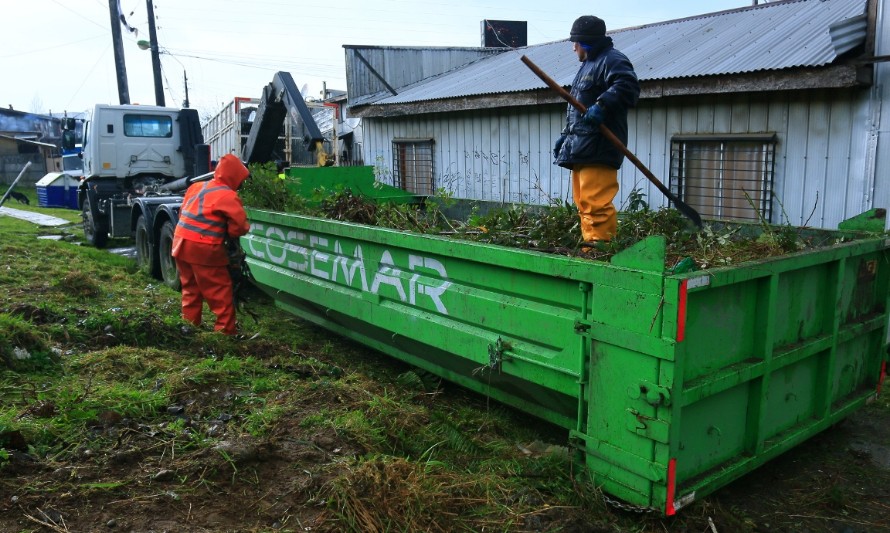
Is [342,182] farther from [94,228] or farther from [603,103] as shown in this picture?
[94,228]

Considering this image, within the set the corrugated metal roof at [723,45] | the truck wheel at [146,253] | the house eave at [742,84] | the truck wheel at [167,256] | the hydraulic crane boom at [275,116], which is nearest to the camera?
the house eave at [742,84]

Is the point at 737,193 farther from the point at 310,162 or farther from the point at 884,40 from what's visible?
the point at 310,162

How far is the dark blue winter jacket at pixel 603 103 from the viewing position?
13.7ft

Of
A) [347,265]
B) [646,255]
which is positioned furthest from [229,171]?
[646,255]

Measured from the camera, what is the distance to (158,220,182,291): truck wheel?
8.48 m

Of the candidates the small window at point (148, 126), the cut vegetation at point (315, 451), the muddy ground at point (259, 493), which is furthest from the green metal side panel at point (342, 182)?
the small window at point (148, 126)

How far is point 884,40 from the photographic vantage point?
577cm

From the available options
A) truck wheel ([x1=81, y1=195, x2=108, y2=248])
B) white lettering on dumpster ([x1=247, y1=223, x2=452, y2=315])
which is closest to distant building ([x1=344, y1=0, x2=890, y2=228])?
white lettering on dumpster ([x1=247, y1=223, x2=452, y2=315])

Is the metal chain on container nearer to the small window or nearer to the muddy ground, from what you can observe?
the muddy ground

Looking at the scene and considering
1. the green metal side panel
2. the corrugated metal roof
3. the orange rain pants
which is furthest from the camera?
the green metal side panel

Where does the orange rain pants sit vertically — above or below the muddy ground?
above

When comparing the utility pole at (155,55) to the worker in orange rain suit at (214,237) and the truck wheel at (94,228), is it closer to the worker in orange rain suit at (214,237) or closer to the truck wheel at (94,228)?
the truck wheel at (94,228)

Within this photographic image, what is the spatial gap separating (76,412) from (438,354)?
198 cm

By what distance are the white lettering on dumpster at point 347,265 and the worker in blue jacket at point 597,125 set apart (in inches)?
36.6
